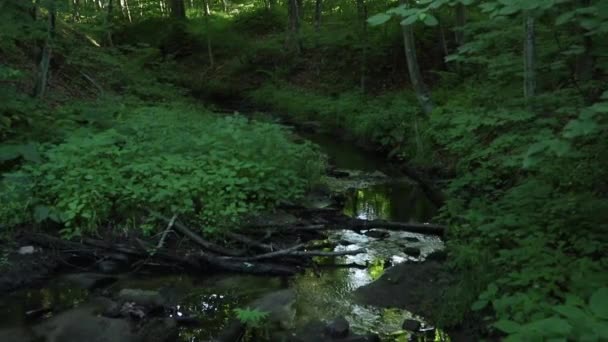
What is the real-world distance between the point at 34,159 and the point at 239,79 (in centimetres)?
1750

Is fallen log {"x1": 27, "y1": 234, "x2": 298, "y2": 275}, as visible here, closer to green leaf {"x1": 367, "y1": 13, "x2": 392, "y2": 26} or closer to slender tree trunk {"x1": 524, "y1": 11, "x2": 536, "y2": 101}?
slender tree trunk {"x1": 524, "y1": 11, "x2": 536, "y2": 101}

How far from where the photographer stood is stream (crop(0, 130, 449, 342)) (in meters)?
5.55

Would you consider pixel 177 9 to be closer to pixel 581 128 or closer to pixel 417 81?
pixel 417 81

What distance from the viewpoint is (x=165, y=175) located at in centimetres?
796

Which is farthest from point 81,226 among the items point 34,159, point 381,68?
point 381,68

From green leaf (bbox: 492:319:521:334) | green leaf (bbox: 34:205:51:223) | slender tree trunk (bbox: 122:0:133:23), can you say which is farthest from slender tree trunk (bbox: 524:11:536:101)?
slender tree trunk (bbox: 122:0:133:23)

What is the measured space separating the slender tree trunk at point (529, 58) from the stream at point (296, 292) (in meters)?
2.41

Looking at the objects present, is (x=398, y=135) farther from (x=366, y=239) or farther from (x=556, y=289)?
(x=556, y=289)

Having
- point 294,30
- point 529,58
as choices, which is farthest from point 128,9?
point 529,58

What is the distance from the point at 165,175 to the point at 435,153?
244 inches

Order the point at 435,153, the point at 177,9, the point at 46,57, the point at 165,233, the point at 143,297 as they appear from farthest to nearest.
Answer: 1. the point at 177,9
2. the point at 435,153
3. the point at 46,57
4. the point at 165,233
5. the point at 143,297

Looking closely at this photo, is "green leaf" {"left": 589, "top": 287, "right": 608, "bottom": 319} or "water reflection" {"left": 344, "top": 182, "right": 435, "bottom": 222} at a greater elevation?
"green leaf" {"left": 589, "top": 287, "right": 608, "bottom": 319}

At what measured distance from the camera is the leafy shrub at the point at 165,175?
7309 millimetres

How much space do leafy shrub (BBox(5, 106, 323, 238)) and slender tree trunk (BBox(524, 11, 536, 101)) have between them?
12.1 feet
